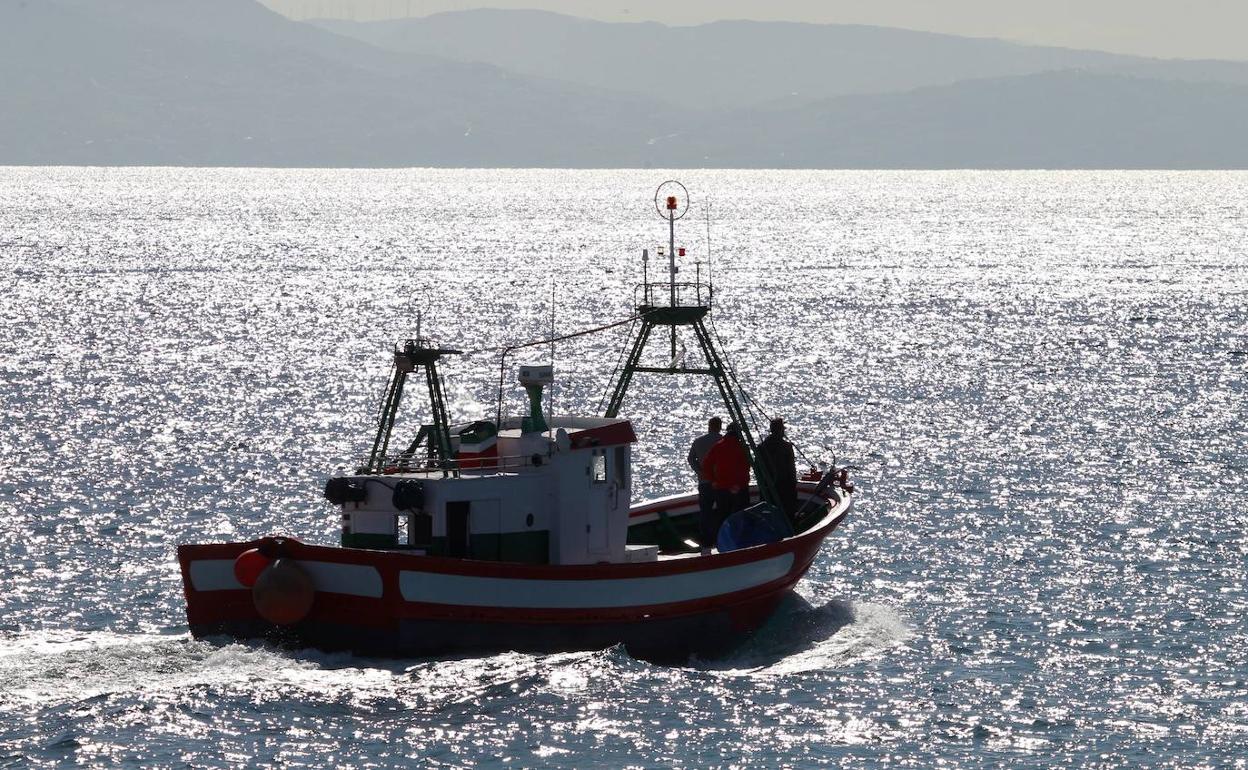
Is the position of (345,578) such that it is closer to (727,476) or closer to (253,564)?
(253,564)

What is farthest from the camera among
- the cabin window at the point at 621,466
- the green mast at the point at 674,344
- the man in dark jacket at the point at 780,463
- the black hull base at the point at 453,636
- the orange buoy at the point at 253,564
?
the man in dark jacket at the point at 780,463

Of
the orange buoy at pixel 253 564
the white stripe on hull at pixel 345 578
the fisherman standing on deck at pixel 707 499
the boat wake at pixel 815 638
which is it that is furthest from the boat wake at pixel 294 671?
the fisherman standing on deck at pixel 707 499

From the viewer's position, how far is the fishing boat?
25.3 m

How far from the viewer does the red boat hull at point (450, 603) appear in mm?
25250

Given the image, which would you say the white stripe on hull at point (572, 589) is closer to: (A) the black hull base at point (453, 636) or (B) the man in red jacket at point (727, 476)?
(A) the black hull base at point (453, 636)

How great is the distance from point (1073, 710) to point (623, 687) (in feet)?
20.0

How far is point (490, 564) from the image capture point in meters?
25.4

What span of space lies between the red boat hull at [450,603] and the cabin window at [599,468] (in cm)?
→ 179

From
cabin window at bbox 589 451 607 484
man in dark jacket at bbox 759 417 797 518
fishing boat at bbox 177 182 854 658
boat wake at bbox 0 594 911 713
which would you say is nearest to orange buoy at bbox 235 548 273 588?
fishing boat at bbox 177 182 854 658

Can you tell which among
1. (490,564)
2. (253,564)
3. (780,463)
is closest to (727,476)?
(780,463)

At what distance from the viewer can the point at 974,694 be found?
86.8ft

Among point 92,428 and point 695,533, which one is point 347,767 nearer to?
point 695,533

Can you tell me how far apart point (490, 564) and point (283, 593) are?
2.76 metres

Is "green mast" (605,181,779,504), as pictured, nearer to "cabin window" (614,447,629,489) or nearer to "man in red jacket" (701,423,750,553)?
"man in red jacket" (701,423,750,553)
